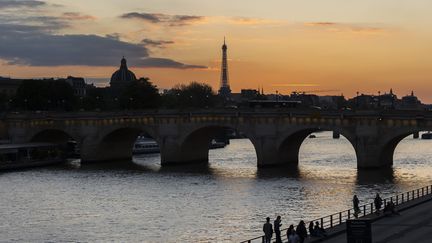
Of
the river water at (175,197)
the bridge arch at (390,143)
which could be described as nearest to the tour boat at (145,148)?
the river water at (175,197)

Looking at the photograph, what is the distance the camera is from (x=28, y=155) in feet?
442

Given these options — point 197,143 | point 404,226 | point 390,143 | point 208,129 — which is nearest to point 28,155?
point 197,143

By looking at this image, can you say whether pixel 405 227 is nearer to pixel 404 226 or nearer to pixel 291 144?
pixel 404 226

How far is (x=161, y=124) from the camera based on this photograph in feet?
436

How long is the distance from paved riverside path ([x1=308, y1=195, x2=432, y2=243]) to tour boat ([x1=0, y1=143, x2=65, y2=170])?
8048 centimetres

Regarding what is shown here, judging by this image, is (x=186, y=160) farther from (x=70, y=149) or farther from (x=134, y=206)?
(x=134, y=206)

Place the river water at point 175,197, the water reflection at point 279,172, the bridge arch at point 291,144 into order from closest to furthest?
the river water at point 175,197 → the water reflection at point 279,172 → the bridge arch at point 291,144

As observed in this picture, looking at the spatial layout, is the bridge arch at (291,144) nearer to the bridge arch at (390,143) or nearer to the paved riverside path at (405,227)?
the bridge arch at (390,143)

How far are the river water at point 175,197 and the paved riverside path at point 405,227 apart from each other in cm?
1119

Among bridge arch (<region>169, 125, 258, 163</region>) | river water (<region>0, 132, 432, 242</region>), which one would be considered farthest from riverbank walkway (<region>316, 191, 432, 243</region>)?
bridge arch (<region>169, 125, 258, 163</region>)

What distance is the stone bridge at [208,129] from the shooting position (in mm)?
112500

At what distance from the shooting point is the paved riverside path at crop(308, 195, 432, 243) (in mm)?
48656

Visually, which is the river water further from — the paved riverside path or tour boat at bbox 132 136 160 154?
tour boat at bbox 132 136 160 154

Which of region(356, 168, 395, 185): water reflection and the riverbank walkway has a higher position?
the riverbank walkway
